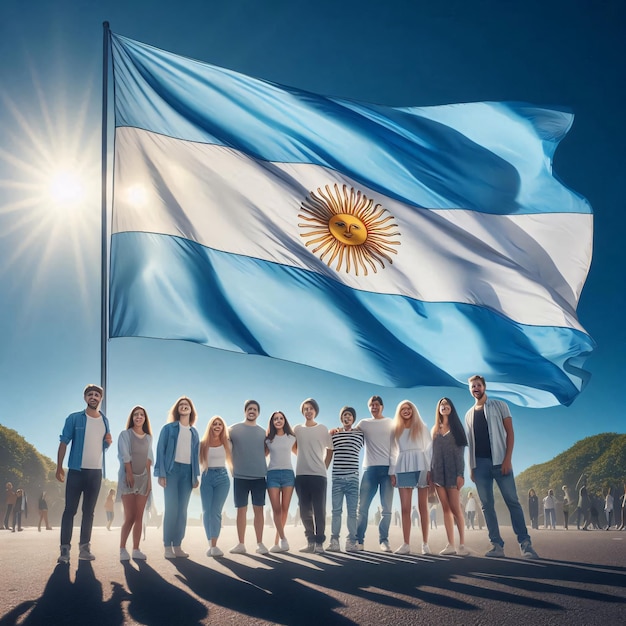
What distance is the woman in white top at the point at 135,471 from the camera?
8.01m

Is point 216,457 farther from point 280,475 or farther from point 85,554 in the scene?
point 85,554

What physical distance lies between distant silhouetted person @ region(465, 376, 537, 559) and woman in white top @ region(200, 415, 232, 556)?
3.27m

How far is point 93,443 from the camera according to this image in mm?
7844

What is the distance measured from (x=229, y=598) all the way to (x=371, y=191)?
6.07m


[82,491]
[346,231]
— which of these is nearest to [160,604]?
[82,491]

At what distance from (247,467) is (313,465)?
89 centimetres

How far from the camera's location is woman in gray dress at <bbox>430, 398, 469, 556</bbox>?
9094 mm

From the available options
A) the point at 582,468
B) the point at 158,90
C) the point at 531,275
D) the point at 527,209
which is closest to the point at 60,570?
the point at 158,90

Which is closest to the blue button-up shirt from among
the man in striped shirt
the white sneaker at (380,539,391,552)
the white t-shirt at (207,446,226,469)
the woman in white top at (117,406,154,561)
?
the woman in white top at (117,406,154,561)

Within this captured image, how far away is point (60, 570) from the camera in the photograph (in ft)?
21.6

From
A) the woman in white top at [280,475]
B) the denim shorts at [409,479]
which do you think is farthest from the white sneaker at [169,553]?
the denim shorts at [409,479]

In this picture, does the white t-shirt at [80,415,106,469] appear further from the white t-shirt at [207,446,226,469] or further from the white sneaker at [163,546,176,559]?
the white t-shirt at [207,446,226,469]

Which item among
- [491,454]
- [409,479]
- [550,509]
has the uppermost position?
[491,454]

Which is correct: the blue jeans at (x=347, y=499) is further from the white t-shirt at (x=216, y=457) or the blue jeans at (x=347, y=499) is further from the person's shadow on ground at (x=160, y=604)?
the person's shadow on ground at (x=160, y=604)
